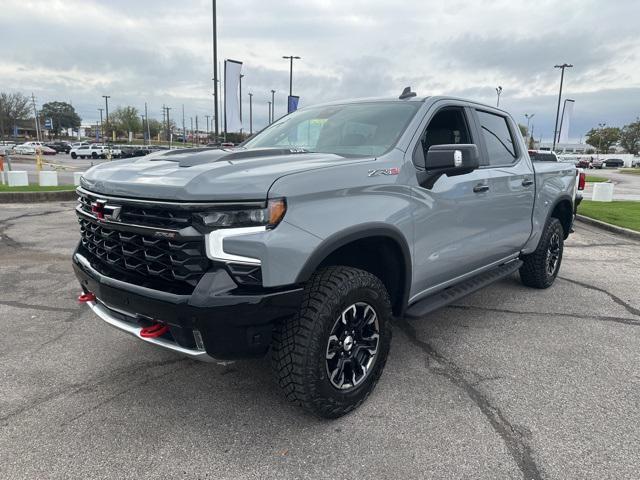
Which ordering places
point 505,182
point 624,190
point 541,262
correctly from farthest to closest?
point 624,190
point 541,262
point 505,182

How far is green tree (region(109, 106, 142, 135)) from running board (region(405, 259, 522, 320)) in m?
103

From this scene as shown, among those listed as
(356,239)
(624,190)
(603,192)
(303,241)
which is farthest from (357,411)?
(624,190)

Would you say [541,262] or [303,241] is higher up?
[303,241]

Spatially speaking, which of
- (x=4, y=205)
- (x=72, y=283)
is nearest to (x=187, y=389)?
(x=72, y=283)

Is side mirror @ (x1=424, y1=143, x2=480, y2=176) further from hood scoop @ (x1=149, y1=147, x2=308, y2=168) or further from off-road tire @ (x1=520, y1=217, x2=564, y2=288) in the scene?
off-road tire @ (x1=520, y1=217, x2=564, y2=288)

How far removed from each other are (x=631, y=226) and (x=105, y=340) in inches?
387

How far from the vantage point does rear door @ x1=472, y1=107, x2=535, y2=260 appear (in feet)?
13.5

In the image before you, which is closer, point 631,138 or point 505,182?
point 505,182

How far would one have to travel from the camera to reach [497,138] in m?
4.51

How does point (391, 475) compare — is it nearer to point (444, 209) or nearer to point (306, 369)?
point (306, 369)

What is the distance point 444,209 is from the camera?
3.42 metres

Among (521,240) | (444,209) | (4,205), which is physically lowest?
(4,205)

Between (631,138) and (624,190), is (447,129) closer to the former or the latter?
(624,190)

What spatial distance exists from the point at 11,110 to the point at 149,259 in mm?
100269
